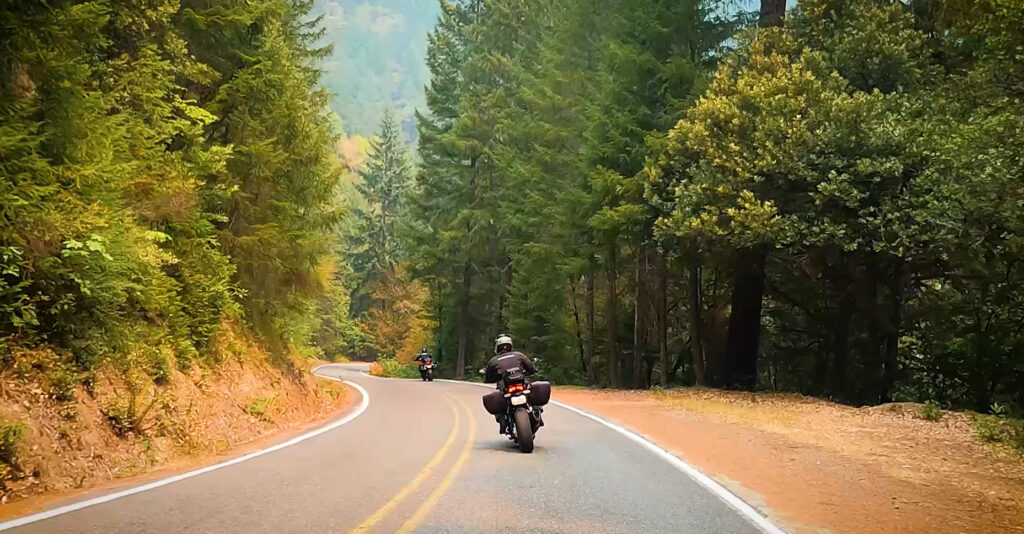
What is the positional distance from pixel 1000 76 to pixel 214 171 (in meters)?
15.3

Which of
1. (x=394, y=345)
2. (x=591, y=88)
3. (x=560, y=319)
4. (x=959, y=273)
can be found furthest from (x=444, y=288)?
(x=959, y=273)

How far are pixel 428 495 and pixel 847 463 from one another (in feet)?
20.5

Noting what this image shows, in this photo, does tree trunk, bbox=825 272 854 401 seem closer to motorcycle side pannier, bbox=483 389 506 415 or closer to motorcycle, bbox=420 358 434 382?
motorcycle side pannier, bbox=483 389 506 415

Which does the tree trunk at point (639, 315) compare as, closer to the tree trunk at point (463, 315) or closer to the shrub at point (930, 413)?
the shrub at point (930, 413)

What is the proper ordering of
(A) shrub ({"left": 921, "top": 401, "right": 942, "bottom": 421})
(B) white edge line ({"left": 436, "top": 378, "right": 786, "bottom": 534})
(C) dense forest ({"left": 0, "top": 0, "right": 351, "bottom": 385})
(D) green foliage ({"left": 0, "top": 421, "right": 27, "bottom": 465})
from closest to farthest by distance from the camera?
(B) white edge line ({"left": 436, "top": 378, "right": 786, "bottom": 534}) < (D) green foliage ({"left": 0, "top": 421, "right": 27, "bottom": 465}) < (C) dense forest ({"left": 0, "top": 0, "right": 351, "bottom": 385}) < (A) shrub ({"left": 921, "top": 401, "right": 942, "bottom": 421})

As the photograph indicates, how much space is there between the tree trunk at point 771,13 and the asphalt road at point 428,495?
53.3ft

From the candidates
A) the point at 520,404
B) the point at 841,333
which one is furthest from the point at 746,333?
the point at 520,404

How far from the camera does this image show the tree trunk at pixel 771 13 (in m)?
22.4

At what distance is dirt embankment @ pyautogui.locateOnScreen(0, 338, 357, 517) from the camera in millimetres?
7582

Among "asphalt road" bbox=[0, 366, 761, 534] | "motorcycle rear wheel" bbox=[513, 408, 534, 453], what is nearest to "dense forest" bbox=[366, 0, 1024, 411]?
"asphalt road" bbox=[0, 366, 761, 534]

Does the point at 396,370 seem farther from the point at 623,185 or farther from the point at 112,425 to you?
the point at 112,425

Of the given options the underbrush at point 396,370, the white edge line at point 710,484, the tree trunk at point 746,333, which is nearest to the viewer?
the white edge line at point 710,484

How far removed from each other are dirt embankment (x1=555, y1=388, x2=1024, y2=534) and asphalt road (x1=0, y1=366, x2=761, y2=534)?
0.89m

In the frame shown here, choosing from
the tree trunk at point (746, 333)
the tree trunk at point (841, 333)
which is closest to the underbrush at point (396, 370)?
the tree trunk at point (841, 333)
